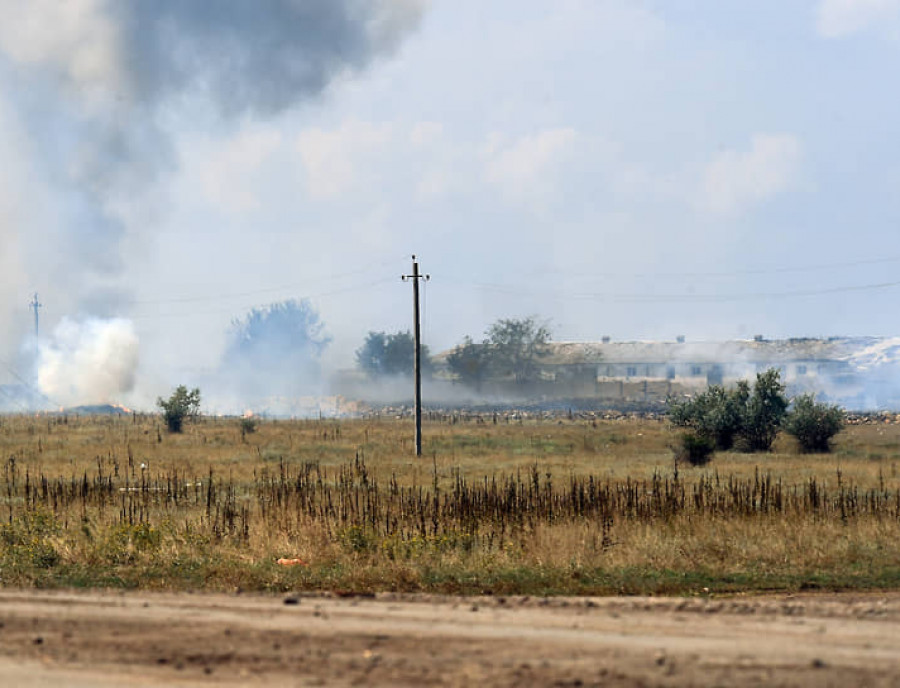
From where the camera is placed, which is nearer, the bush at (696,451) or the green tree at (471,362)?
the bush at (696,451)

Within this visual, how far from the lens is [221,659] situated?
26.1 ft

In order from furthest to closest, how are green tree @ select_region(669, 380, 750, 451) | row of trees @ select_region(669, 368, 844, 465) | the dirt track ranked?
green tree @ select_region(669, 380, 750, 451), row of trees @ select_region(669, 368, 844, 465), the dirt track

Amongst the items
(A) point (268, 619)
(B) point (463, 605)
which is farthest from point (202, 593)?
(B) point (463, 605)

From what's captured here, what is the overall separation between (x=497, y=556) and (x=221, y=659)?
6.18m

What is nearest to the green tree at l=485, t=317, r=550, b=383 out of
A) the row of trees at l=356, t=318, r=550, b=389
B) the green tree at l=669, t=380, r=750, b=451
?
the row of trees at l=356, t=318, r=550, b=389

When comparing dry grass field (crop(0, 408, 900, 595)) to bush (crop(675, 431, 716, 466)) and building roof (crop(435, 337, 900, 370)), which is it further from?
building roof (crop(435, 337, 900, 370))

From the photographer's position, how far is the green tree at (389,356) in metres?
138

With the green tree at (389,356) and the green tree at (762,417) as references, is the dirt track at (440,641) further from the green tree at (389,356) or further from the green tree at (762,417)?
the green tree at (389,356)

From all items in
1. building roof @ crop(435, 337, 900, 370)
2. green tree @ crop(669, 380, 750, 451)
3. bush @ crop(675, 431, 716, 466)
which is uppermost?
building roof @ crop(435, 337, 900, 370)

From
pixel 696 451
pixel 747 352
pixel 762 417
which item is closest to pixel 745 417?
pixel 762 417

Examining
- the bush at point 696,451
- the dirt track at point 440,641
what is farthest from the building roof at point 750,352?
the dirt track at point 440,641

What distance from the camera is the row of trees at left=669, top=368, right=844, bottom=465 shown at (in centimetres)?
4391

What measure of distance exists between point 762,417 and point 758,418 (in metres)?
0.20

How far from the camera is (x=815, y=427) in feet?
144
